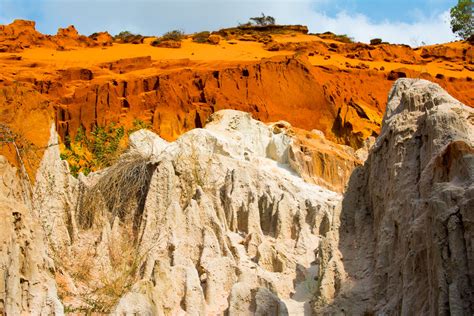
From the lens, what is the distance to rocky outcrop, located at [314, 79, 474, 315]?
948cm

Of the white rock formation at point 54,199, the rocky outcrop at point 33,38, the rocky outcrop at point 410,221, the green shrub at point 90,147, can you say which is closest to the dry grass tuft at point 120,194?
the white rock formation at point 54,199

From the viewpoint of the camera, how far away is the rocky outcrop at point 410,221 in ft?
31.1

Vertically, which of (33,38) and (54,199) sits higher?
(33,38)

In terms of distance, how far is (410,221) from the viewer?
1131cm

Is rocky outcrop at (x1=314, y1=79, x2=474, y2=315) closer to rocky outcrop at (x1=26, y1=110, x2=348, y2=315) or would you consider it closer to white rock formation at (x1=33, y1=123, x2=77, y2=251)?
rocky outcrop at (x1=26, y1=110, x2=348, y2=315)

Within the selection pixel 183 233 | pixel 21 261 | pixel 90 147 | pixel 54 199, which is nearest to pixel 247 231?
pixel 183 233

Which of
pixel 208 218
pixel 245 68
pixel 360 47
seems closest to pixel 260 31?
pixel 360 47

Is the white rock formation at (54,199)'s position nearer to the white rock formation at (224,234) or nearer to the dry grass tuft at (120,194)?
the dry grass tuft at (120,194)

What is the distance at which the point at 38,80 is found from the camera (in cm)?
3519

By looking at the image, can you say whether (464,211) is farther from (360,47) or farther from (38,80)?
(360,47)

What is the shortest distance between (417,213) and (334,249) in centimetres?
262

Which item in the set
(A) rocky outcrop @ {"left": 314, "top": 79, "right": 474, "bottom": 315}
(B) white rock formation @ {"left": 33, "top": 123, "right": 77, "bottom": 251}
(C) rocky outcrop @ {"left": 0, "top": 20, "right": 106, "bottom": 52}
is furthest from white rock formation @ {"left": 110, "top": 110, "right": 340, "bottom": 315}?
(C) rocky outcrop @ {"left": 0, "top": 20, "right": 106, "bottom": 52}

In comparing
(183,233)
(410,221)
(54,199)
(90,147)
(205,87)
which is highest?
(205,87)

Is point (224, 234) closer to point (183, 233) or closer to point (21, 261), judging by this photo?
point (183, 233)
